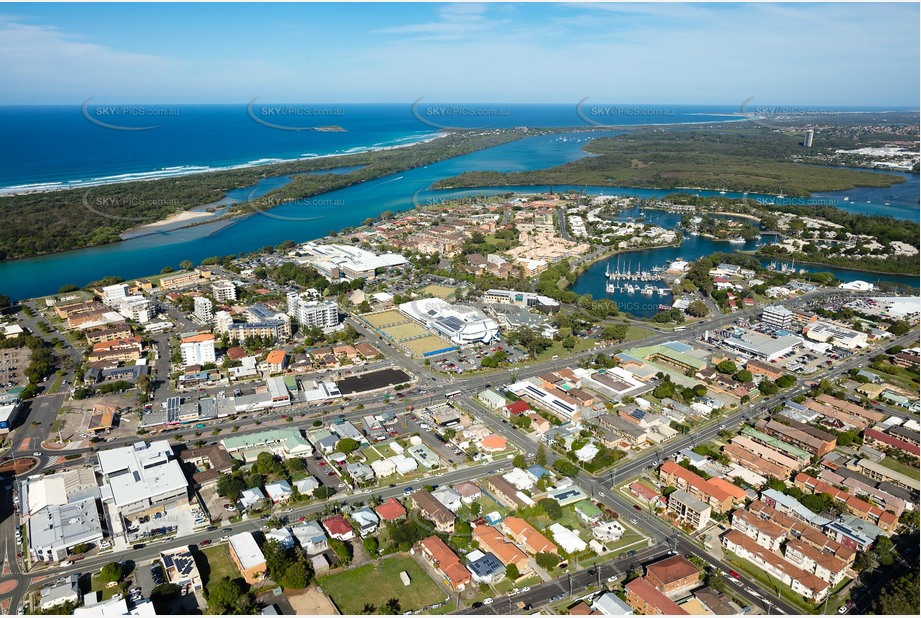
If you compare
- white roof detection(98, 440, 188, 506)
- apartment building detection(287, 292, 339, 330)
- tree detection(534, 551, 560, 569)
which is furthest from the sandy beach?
tree detection(534, 551, 560, 569)

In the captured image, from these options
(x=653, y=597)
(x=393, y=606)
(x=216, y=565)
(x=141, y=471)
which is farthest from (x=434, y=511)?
(x=141, y=471)

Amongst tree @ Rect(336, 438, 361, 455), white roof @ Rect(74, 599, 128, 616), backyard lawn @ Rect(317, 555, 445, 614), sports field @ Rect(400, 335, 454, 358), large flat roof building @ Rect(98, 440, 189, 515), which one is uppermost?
sports field @ Rect(400, 335, 454, 358)

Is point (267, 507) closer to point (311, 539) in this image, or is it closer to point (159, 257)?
point (311, 539)

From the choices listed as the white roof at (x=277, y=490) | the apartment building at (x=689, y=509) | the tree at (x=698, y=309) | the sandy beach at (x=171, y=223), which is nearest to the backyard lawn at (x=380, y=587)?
the white roof at (x=277, y=490)

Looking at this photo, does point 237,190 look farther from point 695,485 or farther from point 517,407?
point 695,485

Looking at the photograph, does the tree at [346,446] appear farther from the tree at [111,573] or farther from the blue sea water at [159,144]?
the blue sea water at [159,144]

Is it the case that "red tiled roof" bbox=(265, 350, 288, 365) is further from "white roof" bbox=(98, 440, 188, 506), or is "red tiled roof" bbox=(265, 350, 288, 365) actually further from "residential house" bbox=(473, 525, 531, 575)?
"residential house" bbox=(473, 525, 531, 575)
